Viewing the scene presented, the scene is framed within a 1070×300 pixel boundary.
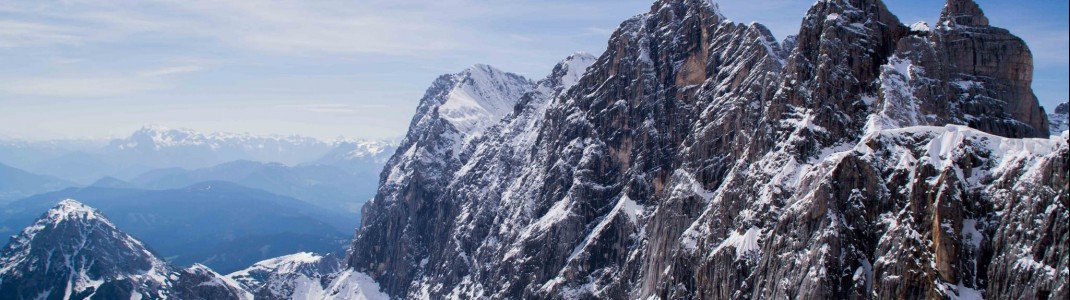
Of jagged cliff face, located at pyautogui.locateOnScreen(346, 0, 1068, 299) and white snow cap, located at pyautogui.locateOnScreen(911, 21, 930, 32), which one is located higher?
white snow cap, located at pyautogui.locateOnScreen(911, 21, 930, 32)

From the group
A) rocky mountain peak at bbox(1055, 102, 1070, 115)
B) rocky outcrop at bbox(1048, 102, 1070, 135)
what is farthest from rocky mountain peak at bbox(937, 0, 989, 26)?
rocky mountain peak at bbox(1055, 102, 1070, 115)

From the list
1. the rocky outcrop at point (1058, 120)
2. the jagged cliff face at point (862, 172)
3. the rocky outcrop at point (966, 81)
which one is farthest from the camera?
the rocky outcrop at point (1058, 120)

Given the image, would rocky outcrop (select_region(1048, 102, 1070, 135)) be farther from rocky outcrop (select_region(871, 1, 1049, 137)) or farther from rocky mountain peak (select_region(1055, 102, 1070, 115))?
A: rocky outcrop (select_region(871, 1, 1049, 137))

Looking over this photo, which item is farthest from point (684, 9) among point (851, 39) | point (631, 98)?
point (851, 39)

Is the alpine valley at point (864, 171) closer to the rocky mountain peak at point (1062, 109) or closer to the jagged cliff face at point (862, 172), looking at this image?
the jagged cliff face at point (862, 172)

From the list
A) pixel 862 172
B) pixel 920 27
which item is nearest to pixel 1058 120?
pixel 920 27

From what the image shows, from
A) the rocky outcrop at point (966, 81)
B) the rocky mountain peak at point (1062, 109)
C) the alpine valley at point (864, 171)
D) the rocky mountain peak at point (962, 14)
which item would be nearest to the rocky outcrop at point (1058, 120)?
the rocky mountain peak at point (1062, 109)

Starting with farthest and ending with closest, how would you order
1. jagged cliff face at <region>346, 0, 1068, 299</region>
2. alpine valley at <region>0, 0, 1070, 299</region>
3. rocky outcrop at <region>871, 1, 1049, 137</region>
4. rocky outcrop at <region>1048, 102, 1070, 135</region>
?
1. rocky outcrop at <region>1048, 102, 1070, 135</region>
2. rocky outcrop at <region>871, 1, 1049, 137</region>
3. jagged cliff face at <region>346, 0, 1068, 299</region>
4. alpine valley at <region>0, 0, 1070, 299</region>

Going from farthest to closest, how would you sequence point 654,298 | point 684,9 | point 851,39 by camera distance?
1. point 684,9
2. point 654,298
3. point 851,39

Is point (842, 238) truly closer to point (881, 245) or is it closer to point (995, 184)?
point (881, 245)
